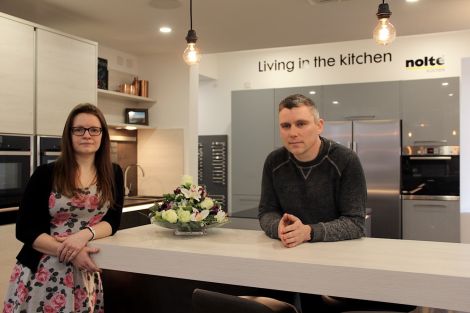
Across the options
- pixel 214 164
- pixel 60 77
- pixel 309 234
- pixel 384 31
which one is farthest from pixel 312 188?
pixel 214 164

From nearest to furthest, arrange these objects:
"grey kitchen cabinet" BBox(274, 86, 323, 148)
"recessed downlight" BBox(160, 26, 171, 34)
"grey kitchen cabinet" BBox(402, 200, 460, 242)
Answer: "recessed downlight" BBox(160, 26, 171, 34)
"grey kitchen cabinet" BBox(402, 200, 460, 242)
"grey kitchen cabinet" BBox(274, 86, 323, 148)

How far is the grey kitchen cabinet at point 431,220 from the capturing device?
5360 millimetres

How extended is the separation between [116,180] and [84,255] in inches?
16.5

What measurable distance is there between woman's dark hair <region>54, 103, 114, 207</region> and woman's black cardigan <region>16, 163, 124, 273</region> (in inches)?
1.8

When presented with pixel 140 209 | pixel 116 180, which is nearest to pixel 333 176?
pixel 116 180

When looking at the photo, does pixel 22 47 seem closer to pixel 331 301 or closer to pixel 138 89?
pixel 138 89

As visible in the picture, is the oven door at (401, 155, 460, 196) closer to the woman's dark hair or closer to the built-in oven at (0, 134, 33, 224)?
the built-in oven at (0, 134, 33, 224)

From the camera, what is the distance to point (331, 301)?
172 cm

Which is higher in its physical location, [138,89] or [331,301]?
[138,89]

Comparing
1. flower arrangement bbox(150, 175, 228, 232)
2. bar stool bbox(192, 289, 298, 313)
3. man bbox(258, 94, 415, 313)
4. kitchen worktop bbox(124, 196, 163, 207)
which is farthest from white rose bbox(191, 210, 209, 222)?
kitchen worktop bbox(124, 196, 163, 207)

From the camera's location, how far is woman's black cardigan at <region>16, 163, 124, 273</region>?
6.03ft

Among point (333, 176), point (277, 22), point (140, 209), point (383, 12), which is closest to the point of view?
point (333, 176)

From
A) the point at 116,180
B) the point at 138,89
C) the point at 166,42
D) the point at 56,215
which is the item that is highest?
the point at 166,42

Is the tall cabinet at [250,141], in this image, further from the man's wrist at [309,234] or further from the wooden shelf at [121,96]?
the man's wrist at [309,234]
